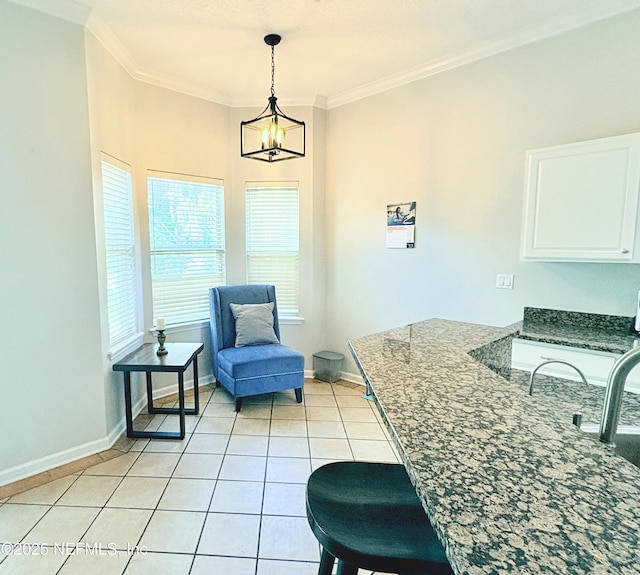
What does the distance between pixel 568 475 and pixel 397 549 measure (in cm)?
40

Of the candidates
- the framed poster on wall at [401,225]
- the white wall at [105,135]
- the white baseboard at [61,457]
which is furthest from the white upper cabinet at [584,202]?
the white baseboard at [61,457]

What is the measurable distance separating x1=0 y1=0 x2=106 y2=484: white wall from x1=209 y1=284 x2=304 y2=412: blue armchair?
113 cm

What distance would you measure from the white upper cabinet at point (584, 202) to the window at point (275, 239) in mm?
2263

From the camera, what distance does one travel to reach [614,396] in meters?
0.89

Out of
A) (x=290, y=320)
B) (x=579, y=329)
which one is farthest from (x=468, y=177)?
(x=290, y=320)

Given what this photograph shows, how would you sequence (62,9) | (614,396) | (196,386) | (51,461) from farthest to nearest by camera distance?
(196,386), (51,461), (62,9), (614,396)

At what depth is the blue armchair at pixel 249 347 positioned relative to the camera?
3.34 meters

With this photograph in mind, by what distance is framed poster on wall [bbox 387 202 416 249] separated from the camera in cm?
350

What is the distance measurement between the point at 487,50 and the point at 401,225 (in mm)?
1462

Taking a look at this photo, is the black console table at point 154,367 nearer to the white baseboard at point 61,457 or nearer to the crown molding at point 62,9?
the white baseboard at point 61,457

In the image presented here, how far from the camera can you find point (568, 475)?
0.68 meters

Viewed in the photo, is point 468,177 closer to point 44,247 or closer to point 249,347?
point 249,347

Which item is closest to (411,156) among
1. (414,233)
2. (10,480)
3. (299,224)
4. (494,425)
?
(414,233)

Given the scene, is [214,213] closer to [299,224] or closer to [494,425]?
[299,224]
